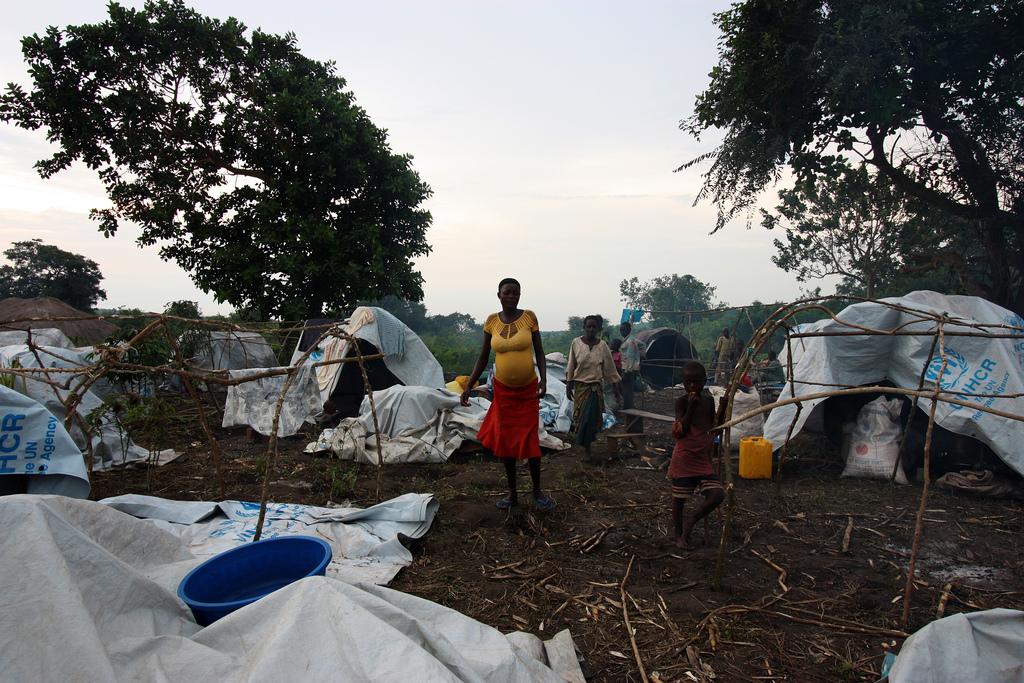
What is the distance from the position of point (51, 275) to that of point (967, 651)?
1163 inches

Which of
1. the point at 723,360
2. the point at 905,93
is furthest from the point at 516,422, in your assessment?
the point at 723,360

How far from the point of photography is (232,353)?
12523 millimetres

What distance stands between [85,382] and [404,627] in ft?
12.2

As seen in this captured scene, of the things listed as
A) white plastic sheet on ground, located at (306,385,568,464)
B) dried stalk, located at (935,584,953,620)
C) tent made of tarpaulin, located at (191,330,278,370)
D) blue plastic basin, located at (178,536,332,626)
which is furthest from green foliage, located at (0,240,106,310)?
dried stalk, located at (935,584,953,620)

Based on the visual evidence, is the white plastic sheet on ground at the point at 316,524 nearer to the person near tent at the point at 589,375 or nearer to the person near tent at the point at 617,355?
the person near tent at the point at 589,375

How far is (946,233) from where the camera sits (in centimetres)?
1148

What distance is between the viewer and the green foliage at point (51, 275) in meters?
22.9

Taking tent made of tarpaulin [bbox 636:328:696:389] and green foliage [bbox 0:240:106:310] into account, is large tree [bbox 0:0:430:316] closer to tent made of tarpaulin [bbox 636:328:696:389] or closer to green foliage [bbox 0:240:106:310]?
tent made of tarpaulin [bbox 636:328:696:389]

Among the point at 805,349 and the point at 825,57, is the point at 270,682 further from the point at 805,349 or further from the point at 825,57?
the point at 825,57

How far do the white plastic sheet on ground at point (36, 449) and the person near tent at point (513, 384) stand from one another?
3.09 meters

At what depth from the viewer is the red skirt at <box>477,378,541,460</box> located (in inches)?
166

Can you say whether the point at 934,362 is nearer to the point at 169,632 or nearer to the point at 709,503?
the point at 709,503

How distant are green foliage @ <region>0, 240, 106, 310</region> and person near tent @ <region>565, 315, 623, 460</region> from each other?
78.4ft

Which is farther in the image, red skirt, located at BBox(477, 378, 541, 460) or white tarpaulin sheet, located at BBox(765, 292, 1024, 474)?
white tarpaulin sheet, located at BBox(765, 292, 1024, 474)
